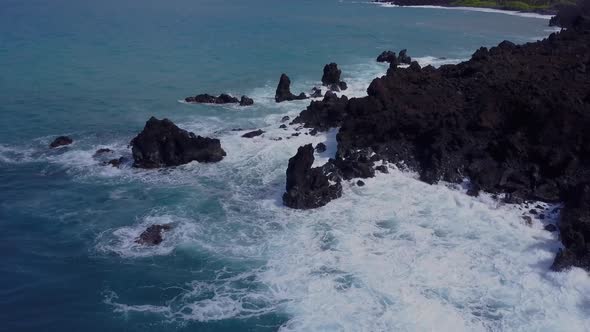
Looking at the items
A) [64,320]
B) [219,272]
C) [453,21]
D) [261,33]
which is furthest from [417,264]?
[453,21]

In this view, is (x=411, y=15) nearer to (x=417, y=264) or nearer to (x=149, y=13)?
(x=149, y=13)

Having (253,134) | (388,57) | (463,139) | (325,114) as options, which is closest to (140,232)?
(253,134)

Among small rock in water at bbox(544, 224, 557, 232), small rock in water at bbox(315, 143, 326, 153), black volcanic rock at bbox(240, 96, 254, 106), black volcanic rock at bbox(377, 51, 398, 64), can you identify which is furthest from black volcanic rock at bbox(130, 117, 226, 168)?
black volcanic rock at bbox(377, 51, 398, 64)

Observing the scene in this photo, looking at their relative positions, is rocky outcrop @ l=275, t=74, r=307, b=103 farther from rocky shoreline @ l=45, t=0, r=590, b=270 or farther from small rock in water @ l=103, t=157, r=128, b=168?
small rock in water @ l=103, t=157, r=128, b=168

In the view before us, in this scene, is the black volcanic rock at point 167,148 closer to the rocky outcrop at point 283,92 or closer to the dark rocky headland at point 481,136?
the dark rocky headland at point 481,136

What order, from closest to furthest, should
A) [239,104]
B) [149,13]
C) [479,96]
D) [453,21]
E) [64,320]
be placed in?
[64,320] < [479,96] < [239,104] < [453,21] < [149,13]

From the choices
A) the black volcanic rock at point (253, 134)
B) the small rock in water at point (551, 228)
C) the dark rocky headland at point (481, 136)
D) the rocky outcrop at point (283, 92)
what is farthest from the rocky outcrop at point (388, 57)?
the small rock in water at point (551, 228)
